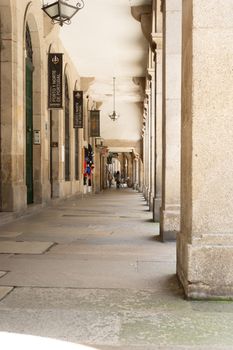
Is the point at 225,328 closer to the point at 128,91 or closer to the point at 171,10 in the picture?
the point at 171,10

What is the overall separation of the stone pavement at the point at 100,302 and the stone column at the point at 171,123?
456 millimetres

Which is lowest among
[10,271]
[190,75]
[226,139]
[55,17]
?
[10,271]

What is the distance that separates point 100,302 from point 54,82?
10.5 meters

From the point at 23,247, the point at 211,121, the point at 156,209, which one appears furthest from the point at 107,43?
the point at 211,121

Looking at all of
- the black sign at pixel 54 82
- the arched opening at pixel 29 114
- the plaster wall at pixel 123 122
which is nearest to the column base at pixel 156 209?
the arched opening at pixel 29 114

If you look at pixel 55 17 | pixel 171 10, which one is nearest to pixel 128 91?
pixel 55 17

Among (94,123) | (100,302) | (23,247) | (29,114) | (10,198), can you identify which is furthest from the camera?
(94,123)

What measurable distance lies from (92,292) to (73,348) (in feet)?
4.05

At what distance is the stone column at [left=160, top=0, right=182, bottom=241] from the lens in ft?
22.0

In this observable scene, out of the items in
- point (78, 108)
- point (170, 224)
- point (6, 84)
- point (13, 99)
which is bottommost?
point (170, 224)

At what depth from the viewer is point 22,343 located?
8.72ft

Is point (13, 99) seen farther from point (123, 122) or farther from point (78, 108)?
point (123, 122)

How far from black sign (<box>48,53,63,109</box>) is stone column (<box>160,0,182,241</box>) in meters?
6.56

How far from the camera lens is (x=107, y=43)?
16.9 m
